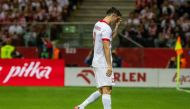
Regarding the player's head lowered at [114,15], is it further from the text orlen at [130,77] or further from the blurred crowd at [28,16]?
the blurred crowd at [28,16]

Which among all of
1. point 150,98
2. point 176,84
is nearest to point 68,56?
point 176,84

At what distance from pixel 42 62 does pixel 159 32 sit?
20.2 ft

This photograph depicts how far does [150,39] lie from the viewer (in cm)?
2695

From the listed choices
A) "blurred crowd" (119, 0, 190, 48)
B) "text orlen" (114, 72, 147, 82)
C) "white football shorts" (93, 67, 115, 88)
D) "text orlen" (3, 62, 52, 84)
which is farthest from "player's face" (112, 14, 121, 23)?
"blurred crowd" (119, 0, 190, 48)

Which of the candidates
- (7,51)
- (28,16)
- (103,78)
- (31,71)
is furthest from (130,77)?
(103,78)

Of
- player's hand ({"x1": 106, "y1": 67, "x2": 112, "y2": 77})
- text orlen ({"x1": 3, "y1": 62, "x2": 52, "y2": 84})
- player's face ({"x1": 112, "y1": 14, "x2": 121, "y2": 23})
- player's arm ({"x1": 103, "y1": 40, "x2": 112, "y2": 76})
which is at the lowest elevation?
text orlen ({"x1": 3, "y1": 62, "x2": 52, "y2": 84})

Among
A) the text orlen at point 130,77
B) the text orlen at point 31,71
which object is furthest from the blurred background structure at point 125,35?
the text orlen at point 130,77

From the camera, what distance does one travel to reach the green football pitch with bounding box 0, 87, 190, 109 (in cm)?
1634

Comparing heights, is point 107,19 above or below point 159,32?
above

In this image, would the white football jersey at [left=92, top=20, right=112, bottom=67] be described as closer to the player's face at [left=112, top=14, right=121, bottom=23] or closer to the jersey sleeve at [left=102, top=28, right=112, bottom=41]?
the jersey sleeve at [left=102, top=28, right=112, bottom=41]

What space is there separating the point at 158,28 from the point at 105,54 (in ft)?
49.0

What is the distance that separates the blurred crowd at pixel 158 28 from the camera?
26.8 m

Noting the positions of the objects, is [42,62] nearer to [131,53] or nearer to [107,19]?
[131,53]

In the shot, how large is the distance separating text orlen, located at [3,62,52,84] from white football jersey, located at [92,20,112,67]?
10369 mm
